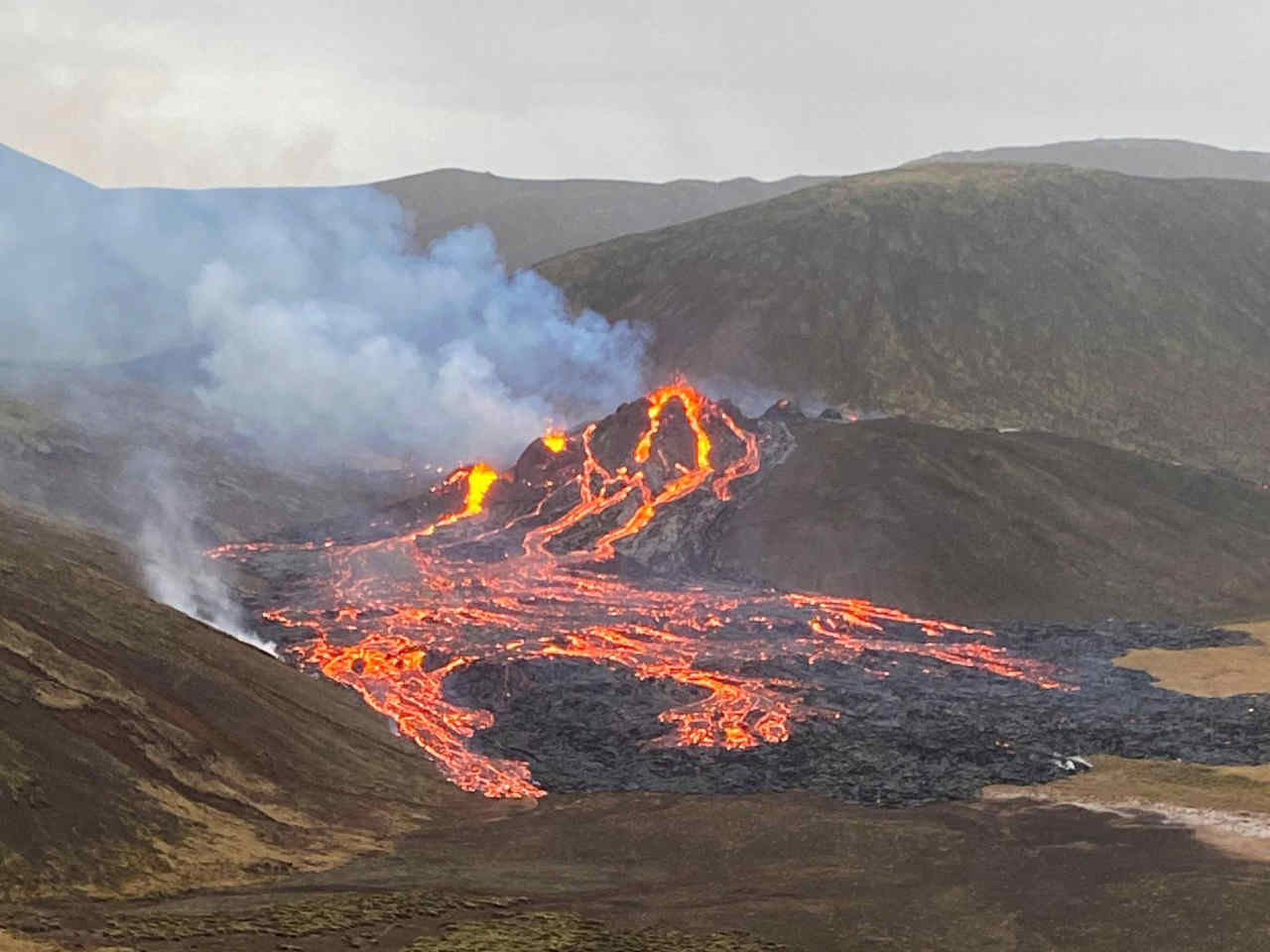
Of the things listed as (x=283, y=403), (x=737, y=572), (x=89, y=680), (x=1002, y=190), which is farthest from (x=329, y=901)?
(x=1002, y=190)

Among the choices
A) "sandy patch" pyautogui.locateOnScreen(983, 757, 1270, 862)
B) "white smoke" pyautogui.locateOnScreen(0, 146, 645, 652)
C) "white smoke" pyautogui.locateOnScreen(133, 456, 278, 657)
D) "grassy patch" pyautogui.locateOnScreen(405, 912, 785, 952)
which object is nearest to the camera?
"grassy patch" pyautogui.locateOnScreen(405, 912, 785, 952)

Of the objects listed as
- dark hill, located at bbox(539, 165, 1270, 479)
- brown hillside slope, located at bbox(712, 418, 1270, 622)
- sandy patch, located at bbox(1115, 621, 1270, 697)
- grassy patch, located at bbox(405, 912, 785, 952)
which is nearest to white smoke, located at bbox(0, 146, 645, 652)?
dark hill, located at bbox(539, 165, 1270, 479)

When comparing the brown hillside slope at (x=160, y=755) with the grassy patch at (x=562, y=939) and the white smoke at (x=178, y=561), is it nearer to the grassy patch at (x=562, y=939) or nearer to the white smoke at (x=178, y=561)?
the grassy patch at (x=562, y=939)

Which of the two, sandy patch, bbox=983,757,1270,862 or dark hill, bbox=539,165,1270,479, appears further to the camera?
dark hill, bbox=539,165,1270,479

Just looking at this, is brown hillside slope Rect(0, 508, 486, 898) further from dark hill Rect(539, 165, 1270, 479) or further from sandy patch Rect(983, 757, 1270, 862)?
dark hill Rect(539, 165, 1270, 479)

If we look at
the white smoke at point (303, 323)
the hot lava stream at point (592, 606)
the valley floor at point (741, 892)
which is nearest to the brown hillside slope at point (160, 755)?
the valley floor at point (741, 892)

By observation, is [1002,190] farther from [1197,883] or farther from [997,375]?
[1197,883]

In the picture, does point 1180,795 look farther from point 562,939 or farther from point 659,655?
point 659,655
